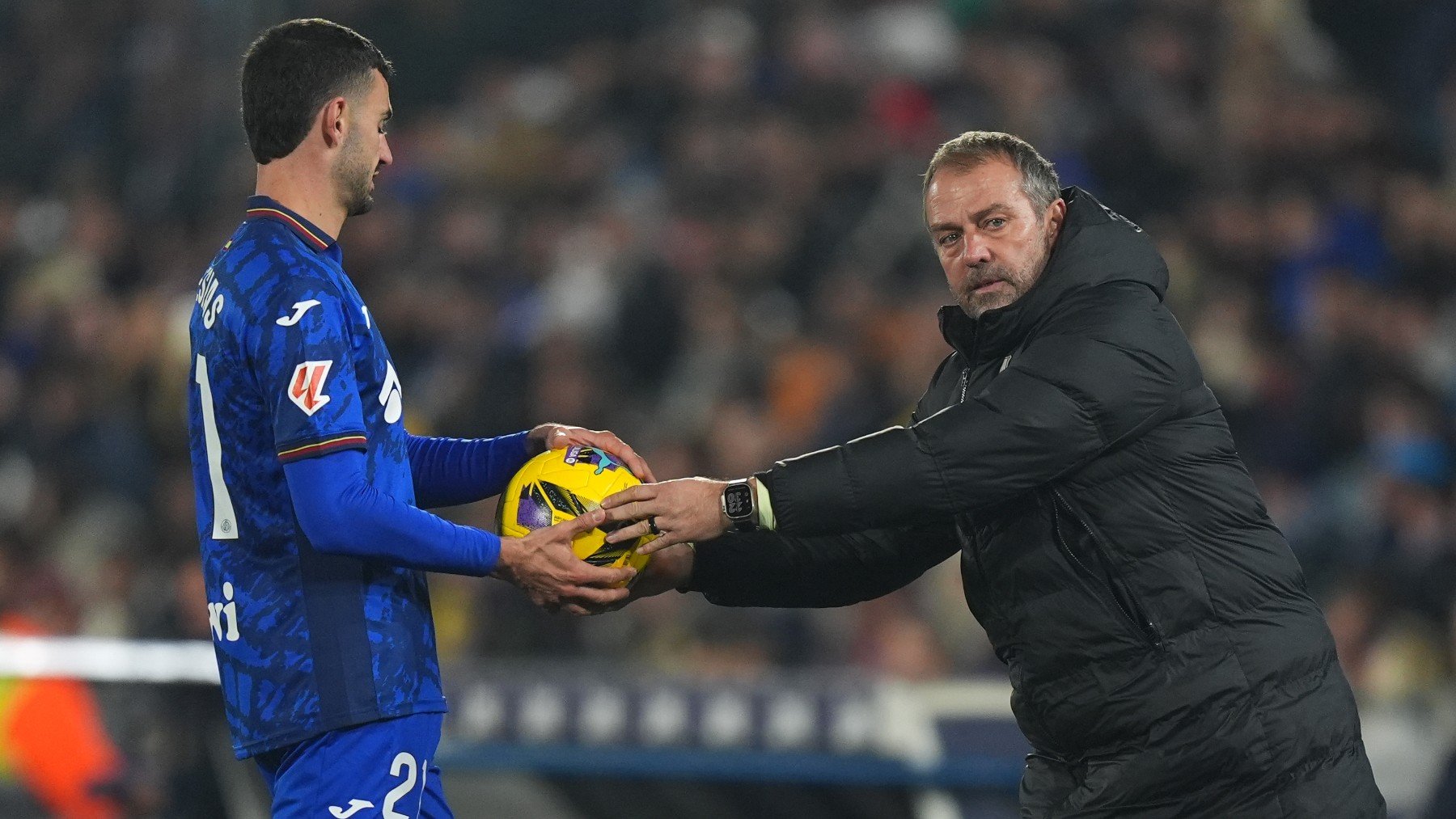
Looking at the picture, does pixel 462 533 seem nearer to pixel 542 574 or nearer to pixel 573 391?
pixel 542 574

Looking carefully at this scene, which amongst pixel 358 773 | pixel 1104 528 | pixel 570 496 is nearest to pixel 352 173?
pixel 570 496

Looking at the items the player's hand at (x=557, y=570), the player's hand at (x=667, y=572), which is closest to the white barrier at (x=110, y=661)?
the player's hand at (x=667, y=572)

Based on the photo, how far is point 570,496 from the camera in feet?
13.0

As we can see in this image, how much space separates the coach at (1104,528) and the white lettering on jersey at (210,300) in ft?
3.11

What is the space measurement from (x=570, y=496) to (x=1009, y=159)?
1261 mm

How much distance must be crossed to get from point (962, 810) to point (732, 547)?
238cm

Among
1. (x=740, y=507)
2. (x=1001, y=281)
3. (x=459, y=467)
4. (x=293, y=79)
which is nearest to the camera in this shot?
(x=293, y=79)

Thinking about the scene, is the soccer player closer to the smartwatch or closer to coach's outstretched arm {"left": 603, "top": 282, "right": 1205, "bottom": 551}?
the smartwatch

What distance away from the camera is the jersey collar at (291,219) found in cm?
351

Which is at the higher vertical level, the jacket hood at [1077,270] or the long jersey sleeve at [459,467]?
the jacket hood at [1077,270]

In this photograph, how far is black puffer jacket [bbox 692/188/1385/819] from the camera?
3670 millimetres

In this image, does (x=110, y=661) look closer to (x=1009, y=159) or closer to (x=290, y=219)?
(x=290, y=219)

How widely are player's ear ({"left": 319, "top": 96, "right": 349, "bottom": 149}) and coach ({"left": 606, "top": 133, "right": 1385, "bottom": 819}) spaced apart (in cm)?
97

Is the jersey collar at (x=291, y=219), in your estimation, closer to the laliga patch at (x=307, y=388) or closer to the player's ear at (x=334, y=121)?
the player's ear at (x=334, y=121)
